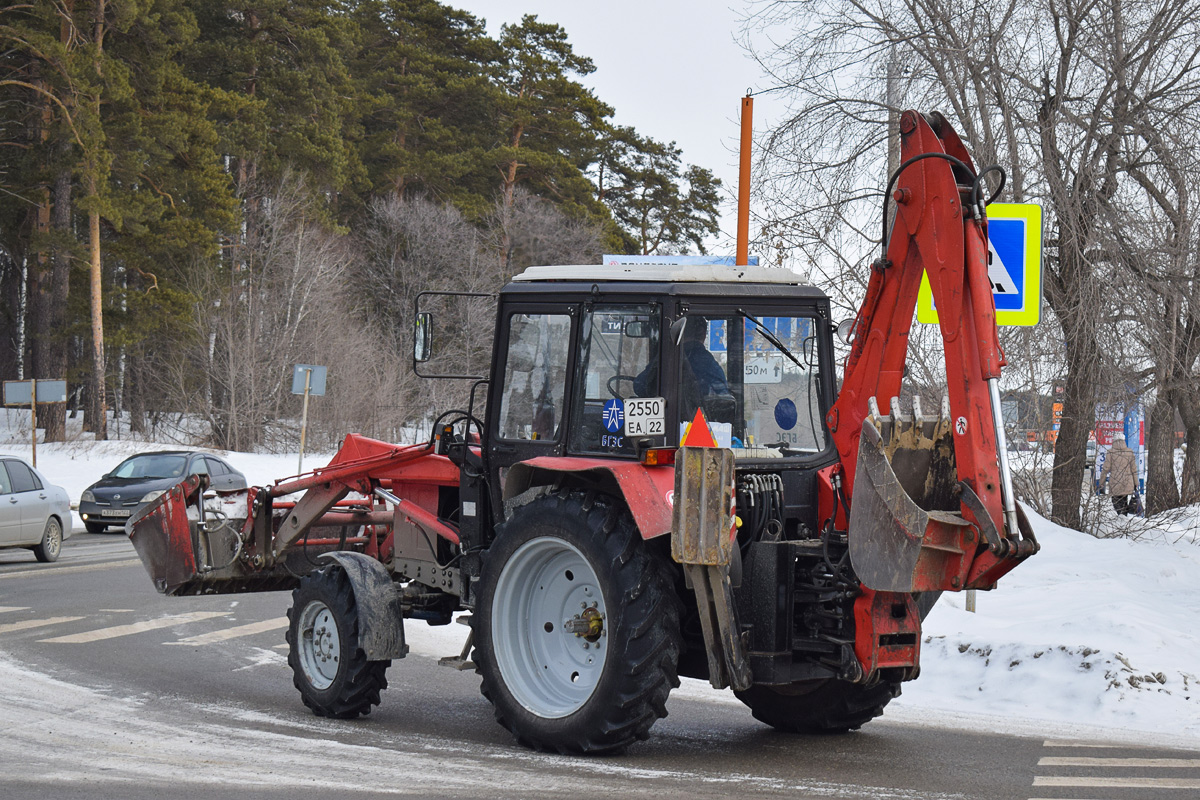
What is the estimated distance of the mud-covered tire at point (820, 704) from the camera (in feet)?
25.8

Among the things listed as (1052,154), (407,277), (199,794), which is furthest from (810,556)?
(407,277)

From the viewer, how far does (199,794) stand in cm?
631

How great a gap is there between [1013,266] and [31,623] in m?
9.67

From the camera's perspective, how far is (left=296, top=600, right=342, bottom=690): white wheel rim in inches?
338

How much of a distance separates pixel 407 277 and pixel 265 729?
1859 inches

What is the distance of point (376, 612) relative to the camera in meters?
8.32

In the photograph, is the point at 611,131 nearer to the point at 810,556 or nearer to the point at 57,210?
the point at 57,210

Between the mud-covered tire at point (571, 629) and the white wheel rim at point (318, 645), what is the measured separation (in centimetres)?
137

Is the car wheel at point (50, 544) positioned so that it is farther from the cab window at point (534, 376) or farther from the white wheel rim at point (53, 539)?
the cab window at point (534, 376)

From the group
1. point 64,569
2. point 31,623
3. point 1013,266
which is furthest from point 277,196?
point 1013,266

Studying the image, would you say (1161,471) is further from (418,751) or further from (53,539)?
(53,539)

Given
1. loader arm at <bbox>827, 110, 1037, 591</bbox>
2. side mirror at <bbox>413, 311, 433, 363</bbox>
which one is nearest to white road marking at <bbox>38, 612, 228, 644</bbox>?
side mirror at <bbox>413, 311, 433, 363</bbox>

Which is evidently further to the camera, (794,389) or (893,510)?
(794,389)

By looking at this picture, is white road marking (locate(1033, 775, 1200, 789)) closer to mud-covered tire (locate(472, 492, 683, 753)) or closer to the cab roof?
mud-covered tire (locate(472, 492, 683, 753))
